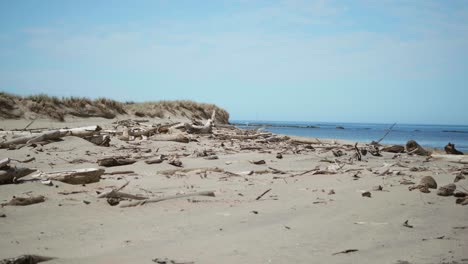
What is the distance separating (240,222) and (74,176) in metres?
2.56

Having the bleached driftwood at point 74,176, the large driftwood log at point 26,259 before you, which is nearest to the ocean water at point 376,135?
the bleached driftwood at point 74,176

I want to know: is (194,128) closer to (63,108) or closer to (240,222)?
(63,108)

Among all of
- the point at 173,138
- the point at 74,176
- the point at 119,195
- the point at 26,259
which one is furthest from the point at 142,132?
the point at 26,259

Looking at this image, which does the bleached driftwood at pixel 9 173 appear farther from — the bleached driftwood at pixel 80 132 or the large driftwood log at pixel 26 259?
the bleached driftwood at pixel 80 132

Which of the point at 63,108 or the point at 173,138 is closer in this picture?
the point at 173,138

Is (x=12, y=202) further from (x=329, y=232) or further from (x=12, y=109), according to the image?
(x=12, y=109)

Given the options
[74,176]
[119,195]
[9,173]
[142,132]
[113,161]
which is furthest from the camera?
[142,132]

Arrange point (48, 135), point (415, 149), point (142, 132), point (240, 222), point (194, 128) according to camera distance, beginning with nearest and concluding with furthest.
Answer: point (240, 222) < point (48, 135) < point (415, 149) < point (142, 132) < point (194, 128)

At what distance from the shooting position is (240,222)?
147 inches

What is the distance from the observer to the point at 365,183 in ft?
19.7

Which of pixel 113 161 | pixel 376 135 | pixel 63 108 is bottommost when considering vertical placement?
pixel 376 135

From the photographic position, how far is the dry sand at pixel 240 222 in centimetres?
286

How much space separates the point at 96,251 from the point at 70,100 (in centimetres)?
1649

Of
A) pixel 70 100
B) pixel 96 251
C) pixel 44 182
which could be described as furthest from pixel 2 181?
pixel 70 100
